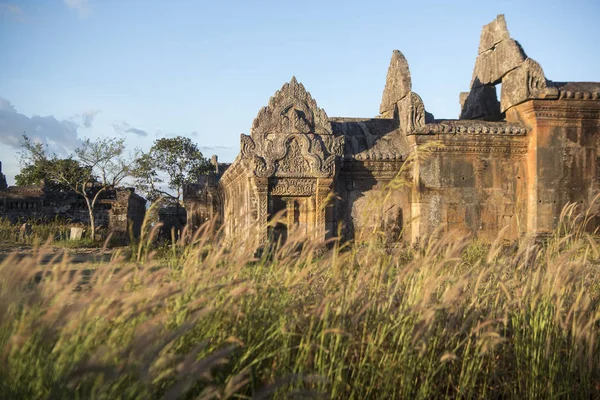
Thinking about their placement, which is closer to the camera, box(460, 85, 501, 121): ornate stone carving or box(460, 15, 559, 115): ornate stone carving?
box(460, 15, 559, 115): ornate stone carving

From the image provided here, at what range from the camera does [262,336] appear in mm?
3201

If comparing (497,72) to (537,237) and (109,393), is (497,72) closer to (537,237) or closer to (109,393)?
(537,237)

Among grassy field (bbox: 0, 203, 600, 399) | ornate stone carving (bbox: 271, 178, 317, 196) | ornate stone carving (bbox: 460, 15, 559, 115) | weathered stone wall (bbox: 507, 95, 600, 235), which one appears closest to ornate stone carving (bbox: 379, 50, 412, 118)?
ornate stone carving (bbox: 460, 15, 559, 115)

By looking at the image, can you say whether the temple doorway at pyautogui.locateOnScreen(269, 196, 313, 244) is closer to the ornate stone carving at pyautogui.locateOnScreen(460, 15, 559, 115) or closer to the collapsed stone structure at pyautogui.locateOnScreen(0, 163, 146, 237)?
the ornate stone carving at pyautogui.locateOnScreen(460, 15, 559, 115)

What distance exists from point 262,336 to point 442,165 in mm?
7086

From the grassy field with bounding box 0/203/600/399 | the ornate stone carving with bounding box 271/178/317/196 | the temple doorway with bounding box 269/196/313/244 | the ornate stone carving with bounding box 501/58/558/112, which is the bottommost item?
the grassy field with bounding box 0/203/600/399

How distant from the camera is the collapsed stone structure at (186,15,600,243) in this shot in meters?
9.30

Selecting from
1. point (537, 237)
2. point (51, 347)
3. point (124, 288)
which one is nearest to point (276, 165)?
point (537, 237)

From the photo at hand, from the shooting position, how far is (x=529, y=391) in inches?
139

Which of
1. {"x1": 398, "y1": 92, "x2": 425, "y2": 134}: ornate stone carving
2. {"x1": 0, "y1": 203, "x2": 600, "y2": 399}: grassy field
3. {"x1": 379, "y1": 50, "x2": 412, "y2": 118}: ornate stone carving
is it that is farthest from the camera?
{"x1": 379, "y1": 50, "x2": 412, "y2": 118}: ornate stone carving

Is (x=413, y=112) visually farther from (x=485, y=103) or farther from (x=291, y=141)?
(x=485, y=103)

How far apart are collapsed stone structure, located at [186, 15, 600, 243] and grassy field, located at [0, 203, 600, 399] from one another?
5.16m

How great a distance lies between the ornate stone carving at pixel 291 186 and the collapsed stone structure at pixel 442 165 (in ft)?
0.05

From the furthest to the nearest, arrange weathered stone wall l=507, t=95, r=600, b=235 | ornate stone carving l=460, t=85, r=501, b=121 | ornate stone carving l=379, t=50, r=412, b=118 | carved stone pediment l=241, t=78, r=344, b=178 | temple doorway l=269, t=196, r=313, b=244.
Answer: ornate stone carving l=460, t=85, r=501, b=121 → ornate stone carving l=379, t=50, r=412, b=118 → weathered stone wall l=507, t=95, r=600, b=235 → temple doorway l=269, t=196, r=313, b=244 → carved stone pediment l=241, t=78, r=344, b=178
